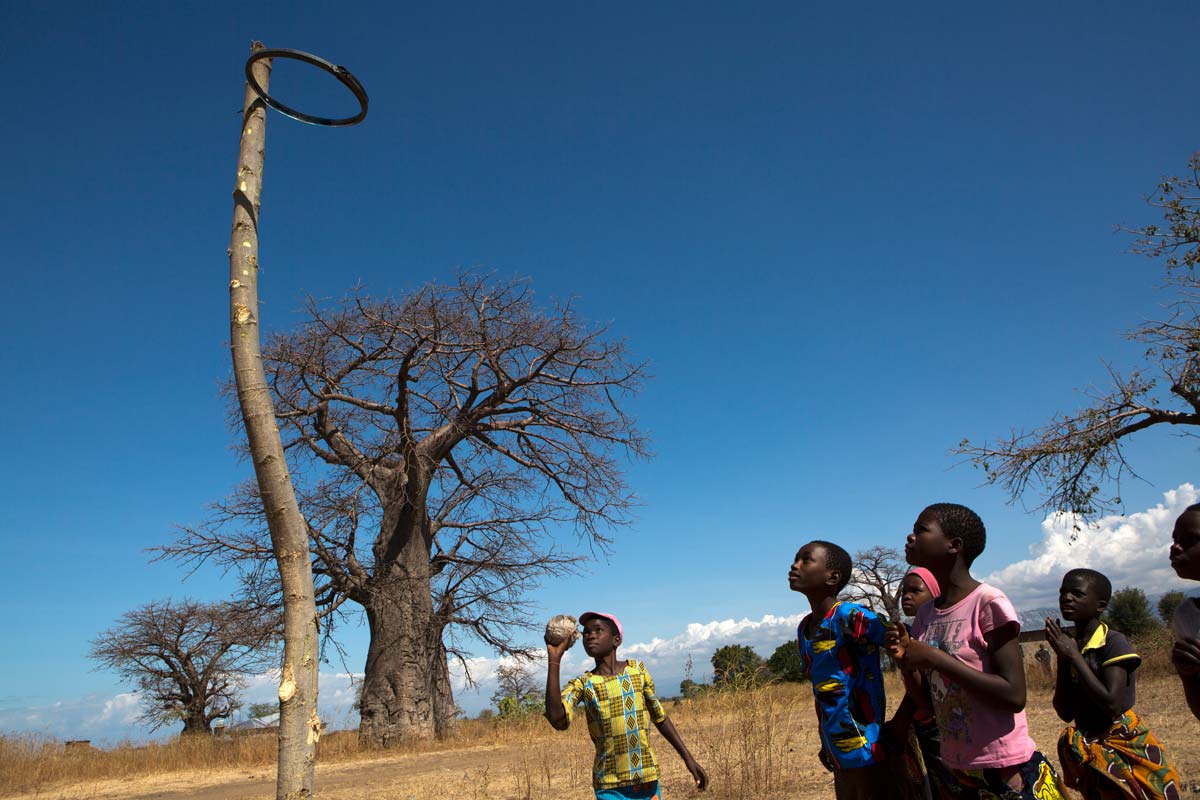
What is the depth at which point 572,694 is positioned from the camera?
123 inches

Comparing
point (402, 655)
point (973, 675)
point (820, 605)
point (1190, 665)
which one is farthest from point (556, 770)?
point (1190, 665)

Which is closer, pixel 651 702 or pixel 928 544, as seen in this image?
pixel 928 544

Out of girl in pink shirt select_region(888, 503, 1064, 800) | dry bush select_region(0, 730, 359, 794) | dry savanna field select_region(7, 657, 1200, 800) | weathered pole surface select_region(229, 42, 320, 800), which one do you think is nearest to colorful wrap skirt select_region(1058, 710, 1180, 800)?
girl in pink shirt select_region(888, 503, 1064, 800)

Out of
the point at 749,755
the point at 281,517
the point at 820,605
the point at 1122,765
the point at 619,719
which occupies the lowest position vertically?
the point at 749,755

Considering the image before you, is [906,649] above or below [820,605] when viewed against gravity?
below

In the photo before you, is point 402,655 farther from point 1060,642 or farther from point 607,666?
point 1060,642

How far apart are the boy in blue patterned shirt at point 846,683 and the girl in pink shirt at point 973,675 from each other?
174mm

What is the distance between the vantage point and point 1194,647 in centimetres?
188

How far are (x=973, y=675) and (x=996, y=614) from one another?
0.62 feet

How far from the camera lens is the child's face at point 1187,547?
6.87 feet

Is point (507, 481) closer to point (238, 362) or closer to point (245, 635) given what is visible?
point (245, 635)

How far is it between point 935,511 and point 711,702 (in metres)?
6.89

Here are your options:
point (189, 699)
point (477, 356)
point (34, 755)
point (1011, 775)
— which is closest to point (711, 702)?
point (477, 356)

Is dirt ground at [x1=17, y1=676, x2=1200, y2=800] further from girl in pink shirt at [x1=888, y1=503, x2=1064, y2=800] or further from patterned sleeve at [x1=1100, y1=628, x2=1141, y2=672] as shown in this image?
girl in pink shirt at [x1=888, y1=503, x2=1064, y2=800]
